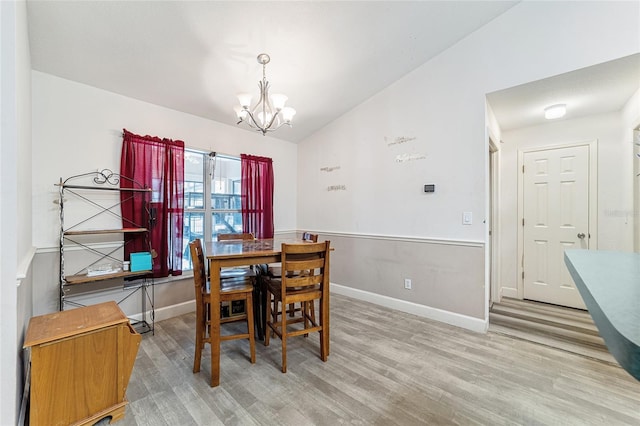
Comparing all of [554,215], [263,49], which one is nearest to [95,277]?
[263,49]

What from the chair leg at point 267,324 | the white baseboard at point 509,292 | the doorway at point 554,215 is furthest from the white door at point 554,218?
the chair leg at point 267,324

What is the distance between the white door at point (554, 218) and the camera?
3105 mm

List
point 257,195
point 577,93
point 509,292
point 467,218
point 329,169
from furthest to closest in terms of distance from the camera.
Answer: point 329,169 → point 257,195 → point 509,292 → point 467,218 → point 577,93

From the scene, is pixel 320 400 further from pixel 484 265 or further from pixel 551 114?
pixel 551 114

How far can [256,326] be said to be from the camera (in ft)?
8.68

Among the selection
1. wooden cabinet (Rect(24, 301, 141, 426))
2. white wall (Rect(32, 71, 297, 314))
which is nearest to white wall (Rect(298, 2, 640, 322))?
white wall (Rect(32, 71, 297, 314))

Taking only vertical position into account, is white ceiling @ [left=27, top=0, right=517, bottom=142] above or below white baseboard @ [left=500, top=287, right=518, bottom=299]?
above

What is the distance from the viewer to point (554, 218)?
10.8ft

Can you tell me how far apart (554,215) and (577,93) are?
1499 millimetres

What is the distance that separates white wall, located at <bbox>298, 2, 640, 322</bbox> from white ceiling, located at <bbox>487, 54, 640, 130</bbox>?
0.11 meters

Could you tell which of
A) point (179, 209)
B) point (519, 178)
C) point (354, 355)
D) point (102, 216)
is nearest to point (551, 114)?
point (519, 178)

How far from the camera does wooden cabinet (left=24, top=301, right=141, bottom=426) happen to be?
1365mm

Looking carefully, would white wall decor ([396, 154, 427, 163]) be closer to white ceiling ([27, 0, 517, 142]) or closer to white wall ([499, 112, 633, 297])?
white ceiling ([27, 0, 517, 142])

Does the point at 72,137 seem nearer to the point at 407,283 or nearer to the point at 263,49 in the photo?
the point at 263,49
